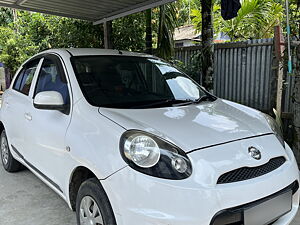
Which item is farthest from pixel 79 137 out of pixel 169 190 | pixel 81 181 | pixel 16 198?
pixel 16 198

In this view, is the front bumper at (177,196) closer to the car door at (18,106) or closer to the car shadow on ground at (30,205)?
the car shadow on ground at (30,205)

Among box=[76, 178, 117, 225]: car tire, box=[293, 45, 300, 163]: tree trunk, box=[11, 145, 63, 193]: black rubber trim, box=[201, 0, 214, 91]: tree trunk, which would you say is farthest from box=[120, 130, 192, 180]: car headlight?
box=[201, 0, 214, 91]: tree trunk

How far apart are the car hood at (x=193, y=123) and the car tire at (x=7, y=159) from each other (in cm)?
233

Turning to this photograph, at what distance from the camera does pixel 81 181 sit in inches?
94.3

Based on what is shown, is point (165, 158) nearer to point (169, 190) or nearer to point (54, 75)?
point (169, 190)

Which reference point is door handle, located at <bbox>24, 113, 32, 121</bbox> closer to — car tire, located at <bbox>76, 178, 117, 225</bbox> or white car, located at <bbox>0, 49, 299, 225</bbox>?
white car, located at <bbox>0, 49, 299, 225</bbox>

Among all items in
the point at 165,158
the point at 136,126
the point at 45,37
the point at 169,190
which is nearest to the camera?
the point at 169,190

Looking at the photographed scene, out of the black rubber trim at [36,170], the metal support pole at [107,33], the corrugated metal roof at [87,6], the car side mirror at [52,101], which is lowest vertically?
the black rubber trim at [36,170]

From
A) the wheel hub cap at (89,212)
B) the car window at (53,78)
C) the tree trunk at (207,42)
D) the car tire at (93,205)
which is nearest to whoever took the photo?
the car tire at (93,205)

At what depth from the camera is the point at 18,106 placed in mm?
3447

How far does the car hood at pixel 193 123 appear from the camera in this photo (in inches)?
78.8

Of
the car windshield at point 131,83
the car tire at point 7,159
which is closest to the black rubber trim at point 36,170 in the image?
the car tire at point 7,159

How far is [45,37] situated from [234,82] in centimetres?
776

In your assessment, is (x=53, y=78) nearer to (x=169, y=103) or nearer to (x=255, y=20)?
(x=169, y=103)
